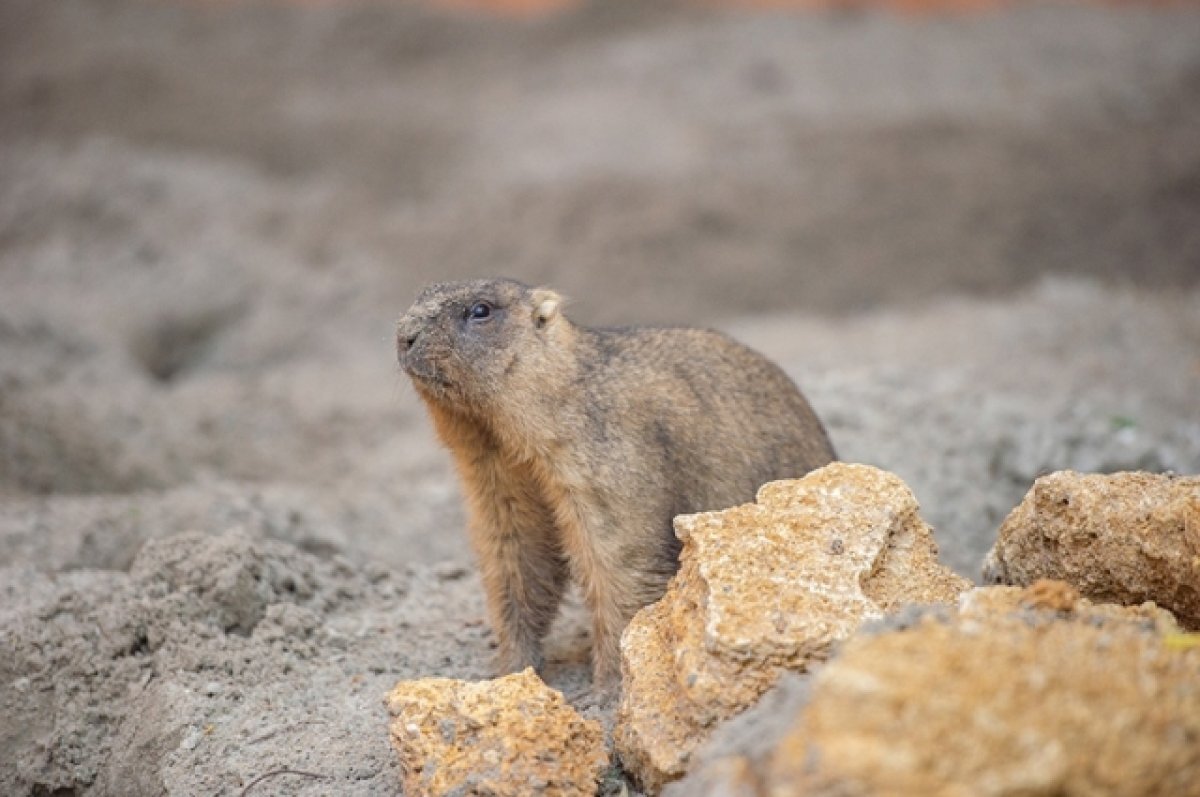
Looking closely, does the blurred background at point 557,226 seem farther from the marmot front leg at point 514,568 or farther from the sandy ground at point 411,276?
the marmot front leg at point 514,568

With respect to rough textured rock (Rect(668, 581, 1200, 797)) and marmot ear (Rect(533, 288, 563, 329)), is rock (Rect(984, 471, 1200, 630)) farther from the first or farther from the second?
marmot ear (Rect(533, 288, 563, 329))

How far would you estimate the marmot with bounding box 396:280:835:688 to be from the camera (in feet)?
20.7

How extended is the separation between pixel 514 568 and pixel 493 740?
2018 mm

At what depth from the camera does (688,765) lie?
15.3 feet

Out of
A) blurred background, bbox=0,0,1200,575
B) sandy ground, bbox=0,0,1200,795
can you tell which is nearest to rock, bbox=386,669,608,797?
sandy ground, bbox=0,0,1200,795

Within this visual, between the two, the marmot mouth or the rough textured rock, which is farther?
the marmot mouth

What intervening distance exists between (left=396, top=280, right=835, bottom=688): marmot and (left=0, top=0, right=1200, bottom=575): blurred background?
2.16 metres

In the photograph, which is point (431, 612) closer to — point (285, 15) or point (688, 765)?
point (688, 765)

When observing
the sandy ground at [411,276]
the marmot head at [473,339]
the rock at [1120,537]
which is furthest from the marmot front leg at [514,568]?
the rock at [1120,537]

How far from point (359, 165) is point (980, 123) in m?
9.22

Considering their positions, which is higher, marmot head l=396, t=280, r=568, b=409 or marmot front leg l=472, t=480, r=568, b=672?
marmot head l=396, t=280, r=568, b=409

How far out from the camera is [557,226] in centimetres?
1745

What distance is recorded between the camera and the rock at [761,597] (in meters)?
4.67

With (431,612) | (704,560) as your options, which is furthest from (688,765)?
(431,612)
